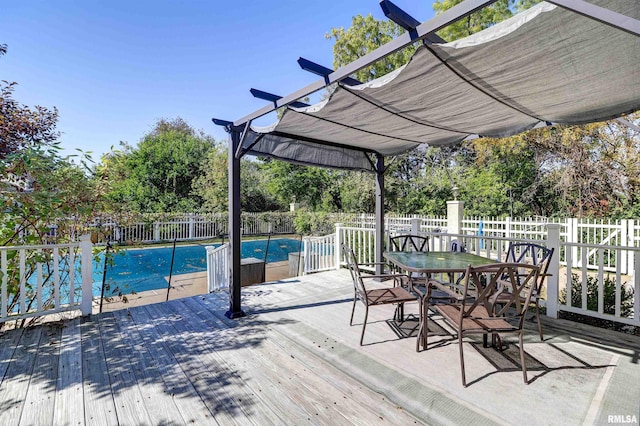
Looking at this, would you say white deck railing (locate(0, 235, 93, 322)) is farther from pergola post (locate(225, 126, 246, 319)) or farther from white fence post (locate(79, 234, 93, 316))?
pergola post (locate(225, 126, 246, 319))

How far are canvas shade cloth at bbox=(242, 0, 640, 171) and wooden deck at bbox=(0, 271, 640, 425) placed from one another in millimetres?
2196

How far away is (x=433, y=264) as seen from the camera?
120 inches

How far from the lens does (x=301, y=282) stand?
537 centimetres

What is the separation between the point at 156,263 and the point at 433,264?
10692 mm

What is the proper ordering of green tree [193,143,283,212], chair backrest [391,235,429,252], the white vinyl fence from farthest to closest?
green tree [193,143,283,212] < the white vinyl fence < chair backrest [391,235,429,252]

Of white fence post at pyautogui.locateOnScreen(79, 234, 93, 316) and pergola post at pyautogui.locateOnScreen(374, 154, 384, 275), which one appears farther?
pergola post at pyautogui.locateOnScreen(374, 154, 384, 275)

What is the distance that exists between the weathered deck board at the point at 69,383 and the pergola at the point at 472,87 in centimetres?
150

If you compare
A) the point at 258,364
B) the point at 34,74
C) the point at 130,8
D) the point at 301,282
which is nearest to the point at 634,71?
the point at 258,364

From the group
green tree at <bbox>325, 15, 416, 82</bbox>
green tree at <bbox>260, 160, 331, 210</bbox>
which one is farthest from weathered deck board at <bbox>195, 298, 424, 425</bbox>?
green tree at <bbox>260, 160, 331, 210</bbox>

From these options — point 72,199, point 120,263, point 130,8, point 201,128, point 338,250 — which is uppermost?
point 201,128

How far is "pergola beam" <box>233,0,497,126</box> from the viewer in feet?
5.35

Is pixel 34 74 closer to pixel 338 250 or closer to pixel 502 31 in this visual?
pixel 338 250

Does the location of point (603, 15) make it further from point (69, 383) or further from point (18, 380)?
point (18, 380)

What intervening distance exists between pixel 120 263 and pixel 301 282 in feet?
27.8
